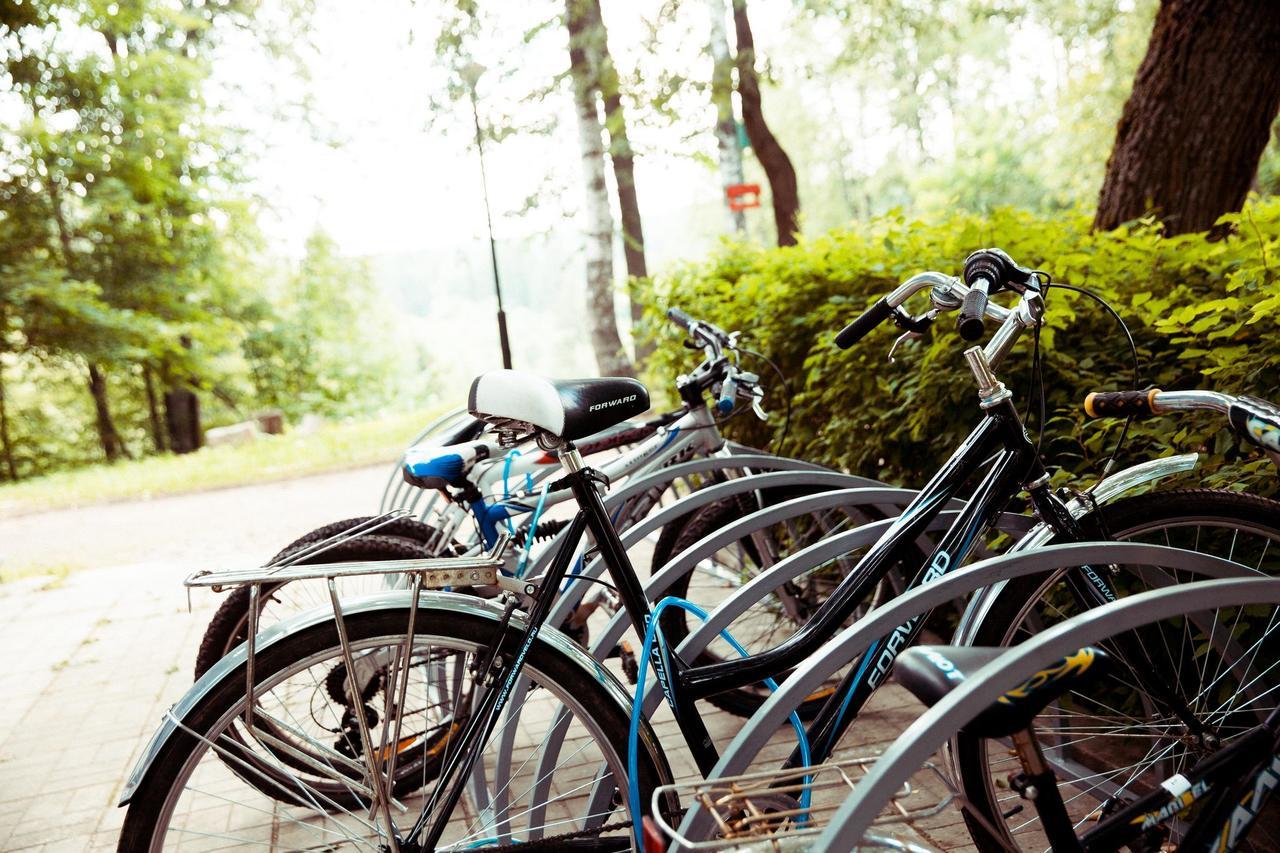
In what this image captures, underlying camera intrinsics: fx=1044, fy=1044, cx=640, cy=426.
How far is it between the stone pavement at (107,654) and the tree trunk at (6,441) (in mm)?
10432

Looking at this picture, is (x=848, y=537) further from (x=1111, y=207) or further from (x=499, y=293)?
(x=499, y=293)

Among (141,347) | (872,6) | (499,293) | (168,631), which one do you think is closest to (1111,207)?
(499,293)

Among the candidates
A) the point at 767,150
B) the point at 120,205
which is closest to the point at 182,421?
the point at 120,205

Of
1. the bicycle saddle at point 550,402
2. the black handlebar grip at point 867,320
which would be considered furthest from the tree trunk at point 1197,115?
the bicycle saddle at point 550,402

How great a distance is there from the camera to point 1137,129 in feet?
16.0

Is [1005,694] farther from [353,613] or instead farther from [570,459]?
[353,613]

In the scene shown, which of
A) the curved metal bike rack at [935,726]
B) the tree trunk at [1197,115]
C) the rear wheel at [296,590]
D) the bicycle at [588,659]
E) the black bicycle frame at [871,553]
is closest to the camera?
the curved metal bike rack at [935,726]

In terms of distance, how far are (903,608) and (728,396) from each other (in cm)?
150

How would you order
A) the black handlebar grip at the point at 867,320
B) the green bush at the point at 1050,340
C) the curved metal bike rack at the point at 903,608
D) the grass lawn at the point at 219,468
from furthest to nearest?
the grass lawn at the point at 219,468, the green bush at the point at 1050,340, the black handlebar grip at the point at 867,320, the curved metal bike rack at the point at 903,608

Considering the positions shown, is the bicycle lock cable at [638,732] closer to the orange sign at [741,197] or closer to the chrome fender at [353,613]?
the chrome fender at [353,613]

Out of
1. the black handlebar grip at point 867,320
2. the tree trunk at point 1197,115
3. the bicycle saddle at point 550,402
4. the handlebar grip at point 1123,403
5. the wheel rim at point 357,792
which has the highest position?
the tree trunk at point 1197,115

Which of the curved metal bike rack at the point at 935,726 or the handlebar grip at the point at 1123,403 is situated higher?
the handlebar grip at the point at 1123,403

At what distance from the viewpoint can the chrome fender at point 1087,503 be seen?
85.0 inches

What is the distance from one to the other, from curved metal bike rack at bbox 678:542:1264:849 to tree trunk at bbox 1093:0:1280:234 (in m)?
3.34
